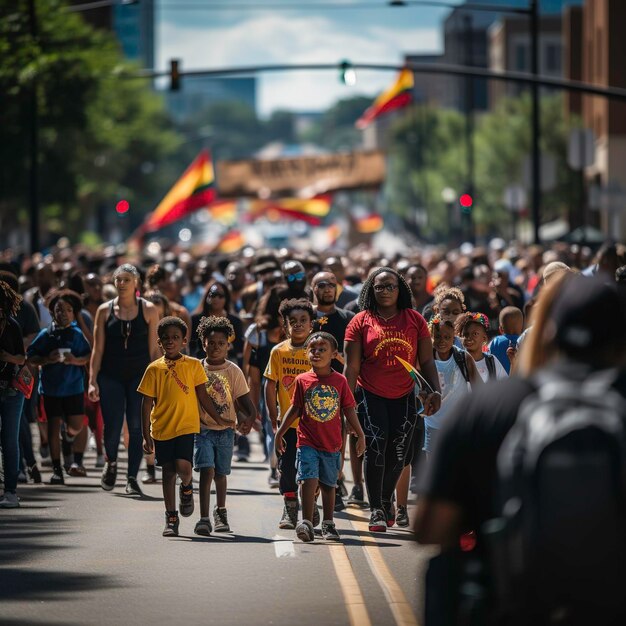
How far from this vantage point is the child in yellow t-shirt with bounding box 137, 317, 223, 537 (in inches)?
434

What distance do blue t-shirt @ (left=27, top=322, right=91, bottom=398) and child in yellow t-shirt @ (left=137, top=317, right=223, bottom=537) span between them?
3.23 m

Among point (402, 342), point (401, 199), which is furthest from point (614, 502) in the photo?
point (401, 199)

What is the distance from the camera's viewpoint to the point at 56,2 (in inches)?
1817

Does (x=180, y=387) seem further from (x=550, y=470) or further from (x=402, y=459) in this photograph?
(x=550, y=470)

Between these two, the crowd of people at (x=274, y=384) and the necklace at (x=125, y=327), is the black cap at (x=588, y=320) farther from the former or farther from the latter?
the necklace at (x=125, y=327)

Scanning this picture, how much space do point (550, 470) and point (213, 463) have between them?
7303 millimetres

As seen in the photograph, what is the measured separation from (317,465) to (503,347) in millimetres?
2476

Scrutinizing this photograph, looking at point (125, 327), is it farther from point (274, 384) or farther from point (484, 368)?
point (484, 368)

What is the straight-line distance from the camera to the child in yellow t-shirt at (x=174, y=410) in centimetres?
1102

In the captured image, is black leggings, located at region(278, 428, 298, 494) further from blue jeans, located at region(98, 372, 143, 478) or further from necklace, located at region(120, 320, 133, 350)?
necklace, located at region(120, 320, 133, 350)

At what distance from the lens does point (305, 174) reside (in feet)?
160

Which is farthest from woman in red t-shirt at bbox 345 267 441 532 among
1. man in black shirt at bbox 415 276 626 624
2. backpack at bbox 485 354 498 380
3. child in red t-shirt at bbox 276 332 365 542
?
man in black shirt at bbox 415 276 626 624

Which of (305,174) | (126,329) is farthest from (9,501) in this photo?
(305,174)

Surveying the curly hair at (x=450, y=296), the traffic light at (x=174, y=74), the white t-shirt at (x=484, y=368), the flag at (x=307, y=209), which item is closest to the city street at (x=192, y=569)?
the white t-shirt at (x=484, y=368)
